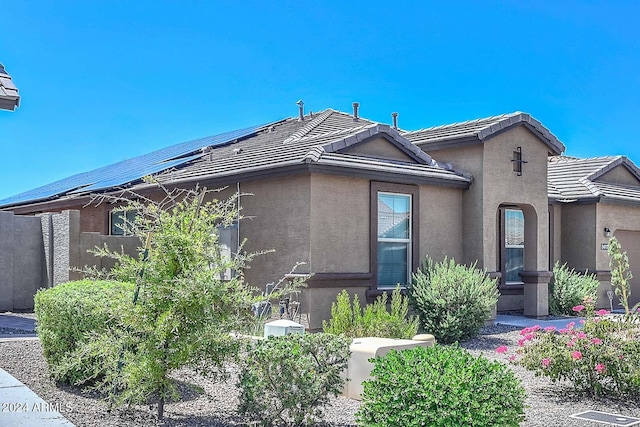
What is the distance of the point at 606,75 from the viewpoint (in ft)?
79.6

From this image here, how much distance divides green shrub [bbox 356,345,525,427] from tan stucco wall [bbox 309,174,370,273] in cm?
663

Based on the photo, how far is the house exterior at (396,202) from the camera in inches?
529

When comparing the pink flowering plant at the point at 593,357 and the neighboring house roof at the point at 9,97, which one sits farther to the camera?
the pink flowering plant at the point at 593,357

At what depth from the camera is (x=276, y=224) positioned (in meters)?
13.9

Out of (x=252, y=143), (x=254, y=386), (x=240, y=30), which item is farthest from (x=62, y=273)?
(x=254, y=386)

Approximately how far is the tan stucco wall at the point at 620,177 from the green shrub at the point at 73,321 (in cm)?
1675

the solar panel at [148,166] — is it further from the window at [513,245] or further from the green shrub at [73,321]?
the green shrub at [73,321]

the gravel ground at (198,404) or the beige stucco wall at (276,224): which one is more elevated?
the beige stucco wall at (276,224)

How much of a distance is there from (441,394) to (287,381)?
1546mm

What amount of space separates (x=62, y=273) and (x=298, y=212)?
6333 mm

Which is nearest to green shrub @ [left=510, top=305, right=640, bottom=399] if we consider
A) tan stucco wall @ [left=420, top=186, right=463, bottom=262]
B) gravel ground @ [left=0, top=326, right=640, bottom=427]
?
gravel ground @ [left=0, top=326, right=640, bottom=427]

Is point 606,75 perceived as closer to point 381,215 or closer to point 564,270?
point 564,270

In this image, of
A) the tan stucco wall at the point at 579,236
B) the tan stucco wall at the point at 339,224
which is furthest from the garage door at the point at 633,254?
the tan stucco wall at the point at 339,224

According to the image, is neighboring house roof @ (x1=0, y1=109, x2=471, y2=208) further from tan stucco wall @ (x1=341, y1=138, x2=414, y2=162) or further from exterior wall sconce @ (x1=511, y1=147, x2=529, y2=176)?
exterior wall sconce @ (x1=511, y1=147, x2=529, y2=176)
